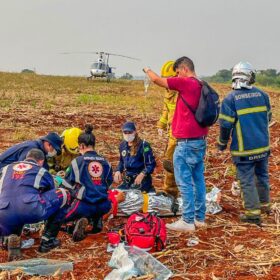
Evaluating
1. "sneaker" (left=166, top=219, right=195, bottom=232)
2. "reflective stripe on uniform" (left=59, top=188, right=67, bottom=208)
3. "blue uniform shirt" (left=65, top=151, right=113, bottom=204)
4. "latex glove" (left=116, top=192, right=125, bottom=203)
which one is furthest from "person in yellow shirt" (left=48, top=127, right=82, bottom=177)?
"sneaker" (left=166, top=219, right=195, bottom=232)

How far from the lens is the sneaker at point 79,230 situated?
6090 millimetres

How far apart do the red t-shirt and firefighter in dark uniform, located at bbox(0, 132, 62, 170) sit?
144 cm

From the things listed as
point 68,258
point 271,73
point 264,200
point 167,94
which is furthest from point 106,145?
point 271,73

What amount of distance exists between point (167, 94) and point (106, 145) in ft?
14.7

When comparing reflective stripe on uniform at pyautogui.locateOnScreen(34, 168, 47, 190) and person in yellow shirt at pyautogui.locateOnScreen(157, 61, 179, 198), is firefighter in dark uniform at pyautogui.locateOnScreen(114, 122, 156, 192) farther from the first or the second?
reflective stripe on uniform at pyautogui.locateOnScreen(34, 168, 47, 190)

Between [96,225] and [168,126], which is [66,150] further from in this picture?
[168,126]

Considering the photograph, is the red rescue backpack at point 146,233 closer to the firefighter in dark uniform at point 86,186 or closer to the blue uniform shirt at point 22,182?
the firefighter in dark uniform at point 86,186

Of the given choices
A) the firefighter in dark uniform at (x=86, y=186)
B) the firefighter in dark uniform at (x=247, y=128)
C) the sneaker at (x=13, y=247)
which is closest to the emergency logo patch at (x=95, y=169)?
the firefighter in dark uniform at (x=86, y=186)

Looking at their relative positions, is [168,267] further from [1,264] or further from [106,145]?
[106,145]

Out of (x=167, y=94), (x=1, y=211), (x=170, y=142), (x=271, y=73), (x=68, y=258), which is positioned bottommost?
(x=68, y=258)

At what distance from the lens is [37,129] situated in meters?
14.6

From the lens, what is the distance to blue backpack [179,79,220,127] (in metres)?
6.08

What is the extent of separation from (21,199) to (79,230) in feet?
2.98

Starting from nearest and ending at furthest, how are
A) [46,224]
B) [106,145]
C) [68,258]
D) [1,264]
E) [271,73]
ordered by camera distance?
1. [1,264]
2. [68,258]
3. [46,224]
4. [106,145]
5. [271,73]
